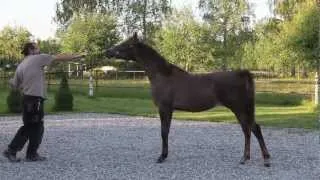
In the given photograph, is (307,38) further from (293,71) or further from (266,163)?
(266,163)

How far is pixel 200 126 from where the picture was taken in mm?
13367

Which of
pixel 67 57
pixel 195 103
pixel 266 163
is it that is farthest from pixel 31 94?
pixel 266 163

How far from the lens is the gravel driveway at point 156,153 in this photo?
7074mm

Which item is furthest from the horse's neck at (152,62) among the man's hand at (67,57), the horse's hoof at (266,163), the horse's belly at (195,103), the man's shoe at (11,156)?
the man's shoe at (11,156)

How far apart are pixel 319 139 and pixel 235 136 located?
1.60m

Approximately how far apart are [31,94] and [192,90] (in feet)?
7.48

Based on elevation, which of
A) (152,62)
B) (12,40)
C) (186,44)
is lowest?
(152,62)

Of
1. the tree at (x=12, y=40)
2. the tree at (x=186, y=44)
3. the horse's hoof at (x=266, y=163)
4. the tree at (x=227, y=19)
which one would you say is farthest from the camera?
the tree at (x=12, y=40)

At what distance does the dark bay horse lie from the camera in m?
7.91

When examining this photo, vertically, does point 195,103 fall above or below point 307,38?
below

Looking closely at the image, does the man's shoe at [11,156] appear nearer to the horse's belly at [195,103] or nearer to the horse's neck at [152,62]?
the horse's neck at [152,62]

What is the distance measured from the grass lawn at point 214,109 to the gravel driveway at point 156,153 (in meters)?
1.77

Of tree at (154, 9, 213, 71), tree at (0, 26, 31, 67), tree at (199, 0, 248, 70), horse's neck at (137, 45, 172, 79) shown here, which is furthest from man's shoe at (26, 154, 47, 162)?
tree at (0, 26, 31, 67)

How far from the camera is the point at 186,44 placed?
3173 cm
